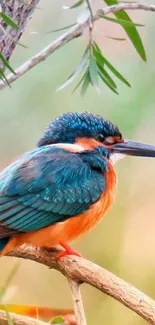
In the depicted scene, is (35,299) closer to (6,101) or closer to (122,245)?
(122,245)

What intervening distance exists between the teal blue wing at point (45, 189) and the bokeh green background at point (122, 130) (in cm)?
86

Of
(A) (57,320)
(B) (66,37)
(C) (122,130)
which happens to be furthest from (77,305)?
(C) (122,130)

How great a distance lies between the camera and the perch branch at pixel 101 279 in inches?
60.9

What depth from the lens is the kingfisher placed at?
73.1 inches

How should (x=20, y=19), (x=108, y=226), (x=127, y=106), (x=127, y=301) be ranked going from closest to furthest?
(x=127, y=301), (x=20, y=19), (x=127, y=106), (x=108, y=226)

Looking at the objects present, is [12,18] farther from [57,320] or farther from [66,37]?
[57,320]

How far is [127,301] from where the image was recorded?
156 cm

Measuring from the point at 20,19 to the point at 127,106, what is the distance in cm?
112

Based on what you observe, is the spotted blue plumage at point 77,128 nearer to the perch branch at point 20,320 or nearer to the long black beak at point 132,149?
the long black beak at point 132,149

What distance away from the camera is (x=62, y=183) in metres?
1.93

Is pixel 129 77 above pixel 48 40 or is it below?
below

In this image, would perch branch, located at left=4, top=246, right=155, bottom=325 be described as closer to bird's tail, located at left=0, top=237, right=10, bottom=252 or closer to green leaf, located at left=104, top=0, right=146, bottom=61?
bird's tail, located at left=0, top=237, right=10, bottom=252

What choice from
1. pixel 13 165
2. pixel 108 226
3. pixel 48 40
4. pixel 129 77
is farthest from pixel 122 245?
pixel 13 165

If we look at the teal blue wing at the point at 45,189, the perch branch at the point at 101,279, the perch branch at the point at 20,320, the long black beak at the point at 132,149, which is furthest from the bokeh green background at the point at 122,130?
the perch branch at the point at 20,320
